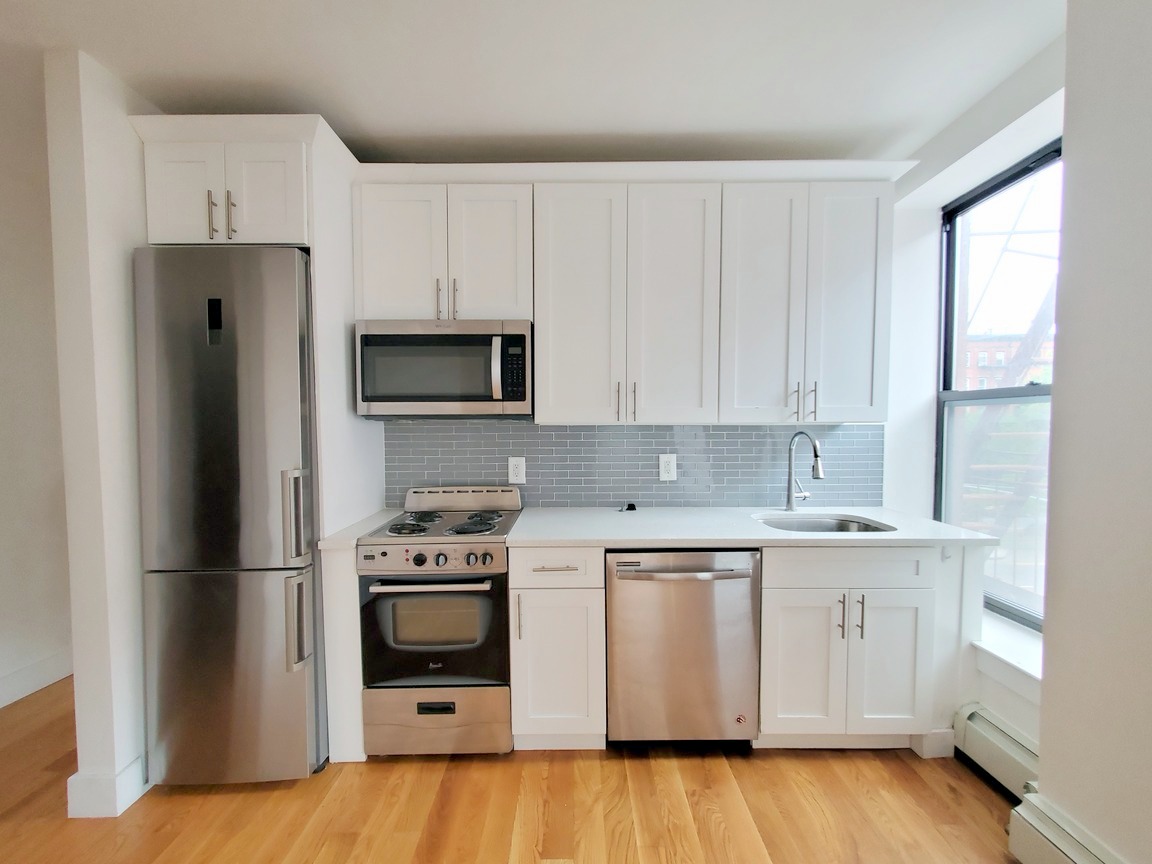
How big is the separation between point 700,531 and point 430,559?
1099mm

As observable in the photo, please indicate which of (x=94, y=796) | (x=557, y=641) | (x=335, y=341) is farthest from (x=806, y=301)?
(x=94, y=796)

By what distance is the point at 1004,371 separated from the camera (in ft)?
7.11

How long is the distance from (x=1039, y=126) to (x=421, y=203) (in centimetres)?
248

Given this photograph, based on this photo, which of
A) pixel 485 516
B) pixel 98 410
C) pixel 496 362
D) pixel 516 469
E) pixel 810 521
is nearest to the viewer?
pixel 98 410

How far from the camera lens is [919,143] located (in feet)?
7.47

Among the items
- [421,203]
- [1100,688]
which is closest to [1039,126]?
[1100,688]

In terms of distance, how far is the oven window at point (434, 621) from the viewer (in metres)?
1.93

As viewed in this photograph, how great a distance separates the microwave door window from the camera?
2160 mm

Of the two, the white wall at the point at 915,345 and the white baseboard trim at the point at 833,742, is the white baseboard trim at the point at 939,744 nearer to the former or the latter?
the white baseboard trim at the point at 833,742

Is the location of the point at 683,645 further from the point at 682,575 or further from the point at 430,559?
the point at 430,559

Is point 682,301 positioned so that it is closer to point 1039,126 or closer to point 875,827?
point 1039,126

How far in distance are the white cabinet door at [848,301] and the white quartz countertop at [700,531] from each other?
0.53m

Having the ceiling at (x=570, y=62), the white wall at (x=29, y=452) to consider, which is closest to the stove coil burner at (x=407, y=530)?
the ceiling at (x=570, y=62)

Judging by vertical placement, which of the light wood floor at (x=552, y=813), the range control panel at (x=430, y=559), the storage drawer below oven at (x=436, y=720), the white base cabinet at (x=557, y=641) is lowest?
the light wood floor at (x=552, y=813)
